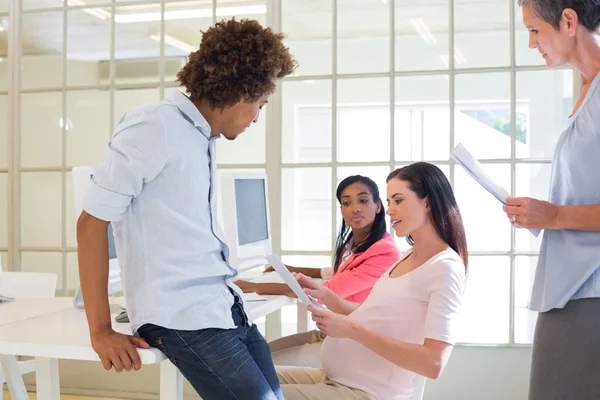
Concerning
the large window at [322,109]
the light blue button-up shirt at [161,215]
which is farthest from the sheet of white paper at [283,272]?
the large window at [322,109]

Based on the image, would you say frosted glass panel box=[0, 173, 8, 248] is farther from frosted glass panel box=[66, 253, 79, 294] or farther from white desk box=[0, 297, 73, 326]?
white desk box=[0, 297, 73, 326]

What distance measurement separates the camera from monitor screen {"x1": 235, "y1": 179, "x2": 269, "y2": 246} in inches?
98.7

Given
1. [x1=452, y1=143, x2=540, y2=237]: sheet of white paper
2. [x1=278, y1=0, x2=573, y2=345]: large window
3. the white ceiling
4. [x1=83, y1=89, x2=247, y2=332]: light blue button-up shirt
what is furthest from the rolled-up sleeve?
the white ceiling

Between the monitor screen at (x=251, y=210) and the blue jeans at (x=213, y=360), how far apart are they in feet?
3.61

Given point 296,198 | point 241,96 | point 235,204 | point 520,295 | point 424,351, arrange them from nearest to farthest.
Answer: point 241,96 → point 424,351 → point 235,204 → point 520,295 → point 296,198

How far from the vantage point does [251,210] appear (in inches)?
104

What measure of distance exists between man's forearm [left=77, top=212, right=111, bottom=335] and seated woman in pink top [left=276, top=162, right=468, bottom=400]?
614mm

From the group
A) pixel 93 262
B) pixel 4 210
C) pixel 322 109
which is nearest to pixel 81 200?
pixel 93 262

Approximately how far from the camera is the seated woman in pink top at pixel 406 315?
1677 millimetres

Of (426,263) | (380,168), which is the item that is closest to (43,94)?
(380,168)

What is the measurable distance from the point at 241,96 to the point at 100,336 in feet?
1.79

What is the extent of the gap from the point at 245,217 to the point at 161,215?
1.25m

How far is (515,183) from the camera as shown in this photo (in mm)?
3432

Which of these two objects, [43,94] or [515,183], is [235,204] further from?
[43,94]
